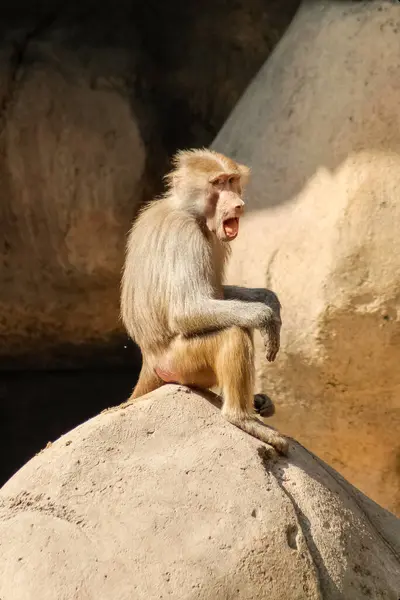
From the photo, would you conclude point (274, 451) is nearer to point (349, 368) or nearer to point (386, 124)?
point (349, 368)

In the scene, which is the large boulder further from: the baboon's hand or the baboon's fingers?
the baboon's hand

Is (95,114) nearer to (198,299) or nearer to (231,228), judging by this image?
(231,228)

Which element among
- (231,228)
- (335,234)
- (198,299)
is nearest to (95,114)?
(335,234)

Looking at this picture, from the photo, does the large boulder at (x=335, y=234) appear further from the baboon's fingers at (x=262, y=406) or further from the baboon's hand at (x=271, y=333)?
the baboon's hand at (x=271, y=333)

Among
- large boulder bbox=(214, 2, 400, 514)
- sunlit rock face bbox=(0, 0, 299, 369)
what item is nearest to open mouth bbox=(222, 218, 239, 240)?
large boulder bbox=(214, 2, 400, 514)

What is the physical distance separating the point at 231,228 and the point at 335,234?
5.00 feet

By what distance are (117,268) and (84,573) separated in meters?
4.28

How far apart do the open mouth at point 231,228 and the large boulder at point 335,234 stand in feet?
4.89

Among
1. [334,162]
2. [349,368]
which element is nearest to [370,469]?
[349,368]

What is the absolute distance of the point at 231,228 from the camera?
4.78m

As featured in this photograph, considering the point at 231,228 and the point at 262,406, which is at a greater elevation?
the point at 231,228

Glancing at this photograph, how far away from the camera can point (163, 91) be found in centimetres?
790

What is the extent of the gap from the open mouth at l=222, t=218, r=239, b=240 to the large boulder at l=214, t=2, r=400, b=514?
1.49m

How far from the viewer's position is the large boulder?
6180 millimetres
